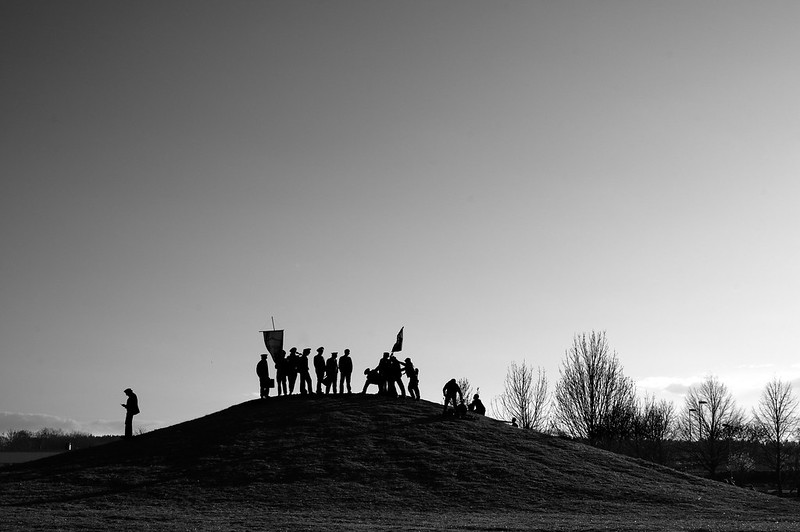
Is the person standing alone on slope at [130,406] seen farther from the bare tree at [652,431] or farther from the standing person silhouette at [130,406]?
the bare tree at [652,431]

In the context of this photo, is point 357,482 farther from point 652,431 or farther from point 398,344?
point 652,431

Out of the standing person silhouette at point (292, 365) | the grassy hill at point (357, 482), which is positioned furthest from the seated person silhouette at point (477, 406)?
the standing person silhouette at point (292, 365)

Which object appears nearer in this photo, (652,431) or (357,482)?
(357,482)

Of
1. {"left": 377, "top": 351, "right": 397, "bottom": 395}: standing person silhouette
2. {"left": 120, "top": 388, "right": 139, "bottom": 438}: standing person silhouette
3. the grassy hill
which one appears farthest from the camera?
{"left": 377, "top": 351, "right": 397, "bottom": 395}: standing person silhouette

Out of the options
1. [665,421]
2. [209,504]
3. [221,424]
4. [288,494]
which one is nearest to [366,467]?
[288,494]

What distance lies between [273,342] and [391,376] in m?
6.37

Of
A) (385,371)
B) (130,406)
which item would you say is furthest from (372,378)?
(130,406)

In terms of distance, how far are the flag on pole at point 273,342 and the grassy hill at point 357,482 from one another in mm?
2685

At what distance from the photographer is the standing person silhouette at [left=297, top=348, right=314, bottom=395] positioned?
38.7 metres

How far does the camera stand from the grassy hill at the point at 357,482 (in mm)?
22000

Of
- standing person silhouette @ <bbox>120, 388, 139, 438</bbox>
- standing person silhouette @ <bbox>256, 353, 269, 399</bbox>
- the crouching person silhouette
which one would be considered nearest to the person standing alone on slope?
standing person silhouette @ <bbox>120, 388, 139, 438</bbox>

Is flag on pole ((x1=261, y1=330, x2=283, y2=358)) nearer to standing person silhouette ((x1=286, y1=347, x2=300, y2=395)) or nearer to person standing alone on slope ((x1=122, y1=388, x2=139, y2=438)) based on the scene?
standing person silhouette ((x1=286, y1=347, x2=300, y2=395))

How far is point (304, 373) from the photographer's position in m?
39.5

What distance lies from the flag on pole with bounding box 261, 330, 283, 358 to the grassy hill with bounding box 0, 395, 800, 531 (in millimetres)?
2685
